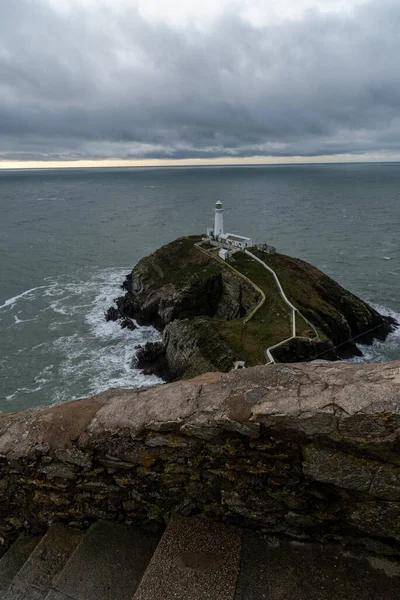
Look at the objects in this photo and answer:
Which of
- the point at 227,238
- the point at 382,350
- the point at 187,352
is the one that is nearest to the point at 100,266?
the point at 227,238

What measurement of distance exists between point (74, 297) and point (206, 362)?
27.2 m

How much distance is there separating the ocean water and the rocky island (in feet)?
7.99

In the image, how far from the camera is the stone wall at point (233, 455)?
459 cm

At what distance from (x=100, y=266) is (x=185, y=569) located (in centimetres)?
6140

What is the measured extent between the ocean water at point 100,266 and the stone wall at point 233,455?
23.9 meters

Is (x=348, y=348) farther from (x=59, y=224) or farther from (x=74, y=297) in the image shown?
(x=59, y=224)

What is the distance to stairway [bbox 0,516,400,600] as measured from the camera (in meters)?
4.61

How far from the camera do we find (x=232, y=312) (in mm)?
39844

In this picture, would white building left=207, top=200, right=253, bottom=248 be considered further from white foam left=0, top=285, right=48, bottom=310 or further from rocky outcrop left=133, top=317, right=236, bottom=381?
white foam left=0, top=285, right=48, bottom=310

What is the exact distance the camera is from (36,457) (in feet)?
19.4

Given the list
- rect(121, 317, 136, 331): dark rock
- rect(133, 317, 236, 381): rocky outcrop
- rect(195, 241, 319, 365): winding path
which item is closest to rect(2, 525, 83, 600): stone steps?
rect(195, 241, 319, 365): winding path

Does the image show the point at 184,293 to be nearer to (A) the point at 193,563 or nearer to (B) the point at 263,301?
(B) the point at 263,301

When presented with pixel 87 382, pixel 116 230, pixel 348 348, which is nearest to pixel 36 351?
pixel 87 382

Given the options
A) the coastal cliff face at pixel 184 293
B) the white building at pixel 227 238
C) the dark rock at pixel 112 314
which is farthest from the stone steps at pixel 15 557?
the white building at pixel 227 238
